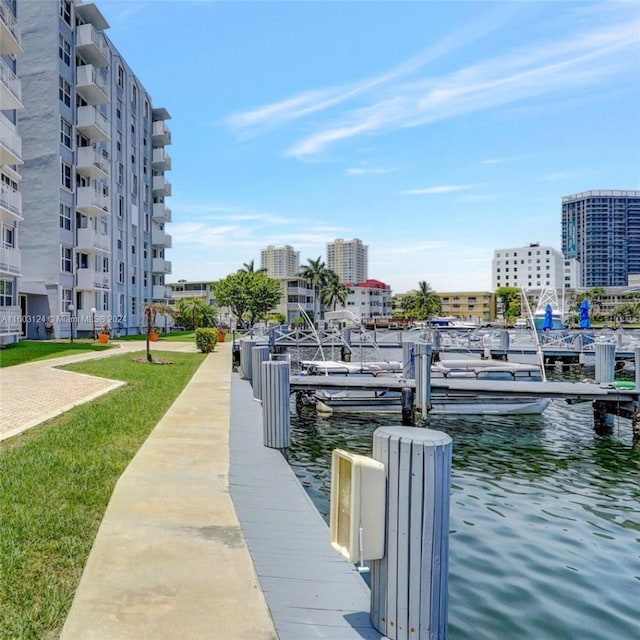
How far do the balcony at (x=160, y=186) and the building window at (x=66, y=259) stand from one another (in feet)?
64.1

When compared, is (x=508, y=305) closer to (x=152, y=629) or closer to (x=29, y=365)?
(x=29, y=365)

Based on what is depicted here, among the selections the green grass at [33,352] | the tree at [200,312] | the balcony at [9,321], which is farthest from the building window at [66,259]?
the tree at [200,312]

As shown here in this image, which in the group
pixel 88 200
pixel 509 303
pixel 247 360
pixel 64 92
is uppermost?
pixel 64 92

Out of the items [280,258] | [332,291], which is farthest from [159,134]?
[280,258]

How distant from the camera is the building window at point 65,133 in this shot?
3709 centimetres

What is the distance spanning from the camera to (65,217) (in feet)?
123

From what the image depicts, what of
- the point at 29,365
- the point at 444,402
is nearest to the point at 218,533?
the point at 444,402

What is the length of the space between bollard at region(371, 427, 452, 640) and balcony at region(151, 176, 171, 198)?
57012mm

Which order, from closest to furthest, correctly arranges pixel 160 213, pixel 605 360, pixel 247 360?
pixel 605 360, pixel 247 360, pixel 160 213

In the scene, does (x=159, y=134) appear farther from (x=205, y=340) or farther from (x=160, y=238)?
(x=205, y=340)

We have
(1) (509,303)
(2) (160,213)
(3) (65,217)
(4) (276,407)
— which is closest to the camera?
(4) (276,407)

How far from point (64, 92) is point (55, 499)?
3918 cm

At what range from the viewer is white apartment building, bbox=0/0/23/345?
26000 millimetres

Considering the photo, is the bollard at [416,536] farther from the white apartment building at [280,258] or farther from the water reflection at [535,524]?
the white apartment building at [280,258]
